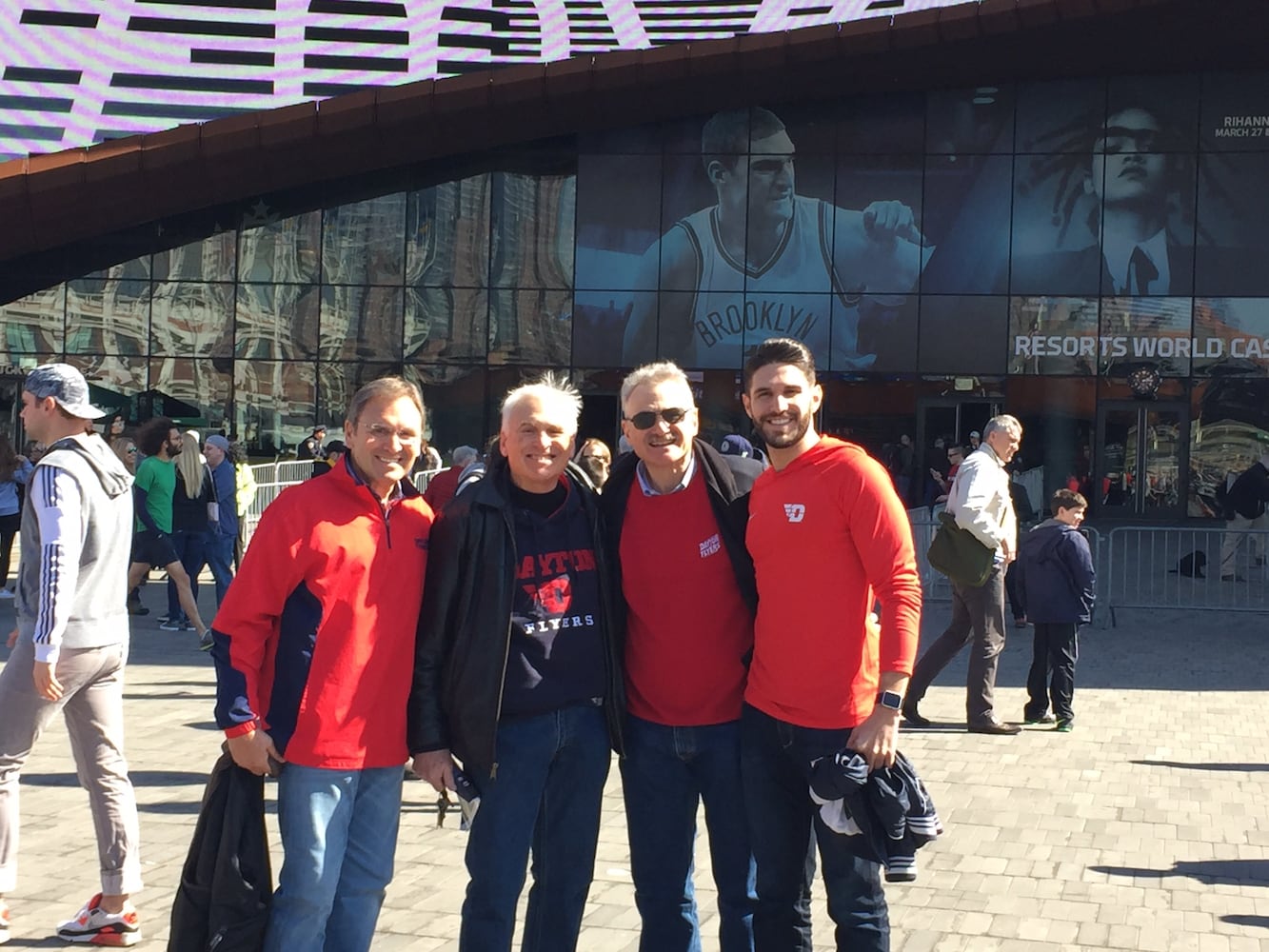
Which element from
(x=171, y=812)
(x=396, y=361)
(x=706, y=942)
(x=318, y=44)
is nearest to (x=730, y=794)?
(x=706, y=942)

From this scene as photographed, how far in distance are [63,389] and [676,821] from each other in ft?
7.99

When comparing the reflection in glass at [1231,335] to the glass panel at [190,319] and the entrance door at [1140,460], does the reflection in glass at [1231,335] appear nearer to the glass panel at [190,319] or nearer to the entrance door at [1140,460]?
the entrance door at [1140,460]

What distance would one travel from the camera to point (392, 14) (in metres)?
26.0

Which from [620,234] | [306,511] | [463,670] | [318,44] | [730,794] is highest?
[318,44]

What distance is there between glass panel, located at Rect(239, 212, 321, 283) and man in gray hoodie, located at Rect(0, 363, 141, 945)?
2554cm

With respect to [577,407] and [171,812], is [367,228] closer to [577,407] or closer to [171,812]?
[171,812]

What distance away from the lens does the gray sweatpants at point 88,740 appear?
465 centimetres

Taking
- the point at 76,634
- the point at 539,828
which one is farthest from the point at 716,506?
the point at 76,634

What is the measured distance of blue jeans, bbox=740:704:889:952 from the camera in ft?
12.5

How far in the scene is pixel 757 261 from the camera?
29.0m

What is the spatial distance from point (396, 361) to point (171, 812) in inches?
919

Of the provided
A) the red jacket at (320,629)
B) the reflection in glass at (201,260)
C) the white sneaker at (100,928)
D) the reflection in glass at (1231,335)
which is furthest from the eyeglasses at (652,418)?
the reflection in glass at (201,260)

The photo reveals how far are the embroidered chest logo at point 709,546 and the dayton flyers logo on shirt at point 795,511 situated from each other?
242 mm

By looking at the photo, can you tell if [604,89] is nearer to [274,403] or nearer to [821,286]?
[821,286]
